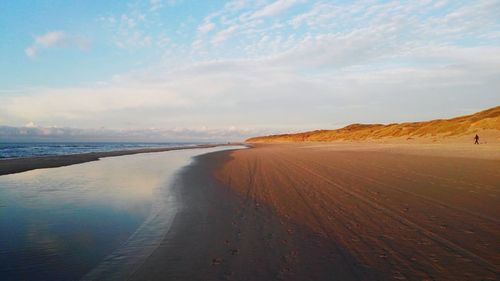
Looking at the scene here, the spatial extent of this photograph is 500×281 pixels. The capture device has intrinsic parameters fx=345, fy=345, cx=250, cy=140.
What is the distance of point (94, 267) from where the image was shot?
20.0ft

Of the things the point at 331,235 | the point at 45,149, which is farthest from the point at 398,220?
the point at 45,149

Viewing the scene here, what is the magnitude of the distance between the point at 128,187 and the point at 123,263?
34.3 feet

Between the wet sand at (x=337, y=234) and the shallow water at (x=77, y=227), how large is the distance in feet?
2.30

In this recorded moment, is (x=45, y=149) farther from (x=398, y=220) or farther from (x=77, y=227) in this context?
(x=398, y=220)

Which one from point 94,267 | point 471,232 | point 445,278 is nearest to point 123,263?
point 94,267

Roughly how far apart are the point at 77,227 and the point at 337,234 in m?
6.51

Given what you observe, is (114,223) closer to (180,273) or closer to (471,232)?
(180,273)

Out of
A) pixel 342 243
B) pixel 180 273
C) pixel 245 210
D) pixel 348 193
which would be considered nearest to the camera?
pixel 180 273

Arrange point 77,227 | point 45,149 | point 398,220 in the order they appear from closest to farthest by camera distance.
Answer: point 398,220 < point 77,227 < point 45,149

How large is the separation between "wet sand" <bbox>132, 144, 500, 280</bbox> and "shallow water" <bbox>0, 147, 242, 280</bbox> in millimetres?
701

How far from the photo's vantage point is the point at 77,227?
29.2 ft

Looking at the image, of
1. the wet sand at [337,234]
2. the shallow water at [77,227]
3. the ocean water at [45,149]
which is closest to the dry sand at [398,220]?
the wet sand at [337,234]

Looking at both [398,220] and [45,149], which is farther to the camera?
[45,149]

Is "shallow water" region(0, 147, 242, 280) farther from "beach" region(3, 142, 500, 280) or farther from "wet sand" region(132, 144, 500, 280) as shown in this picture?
"wet sand" region(132, 144, 500, 280)
